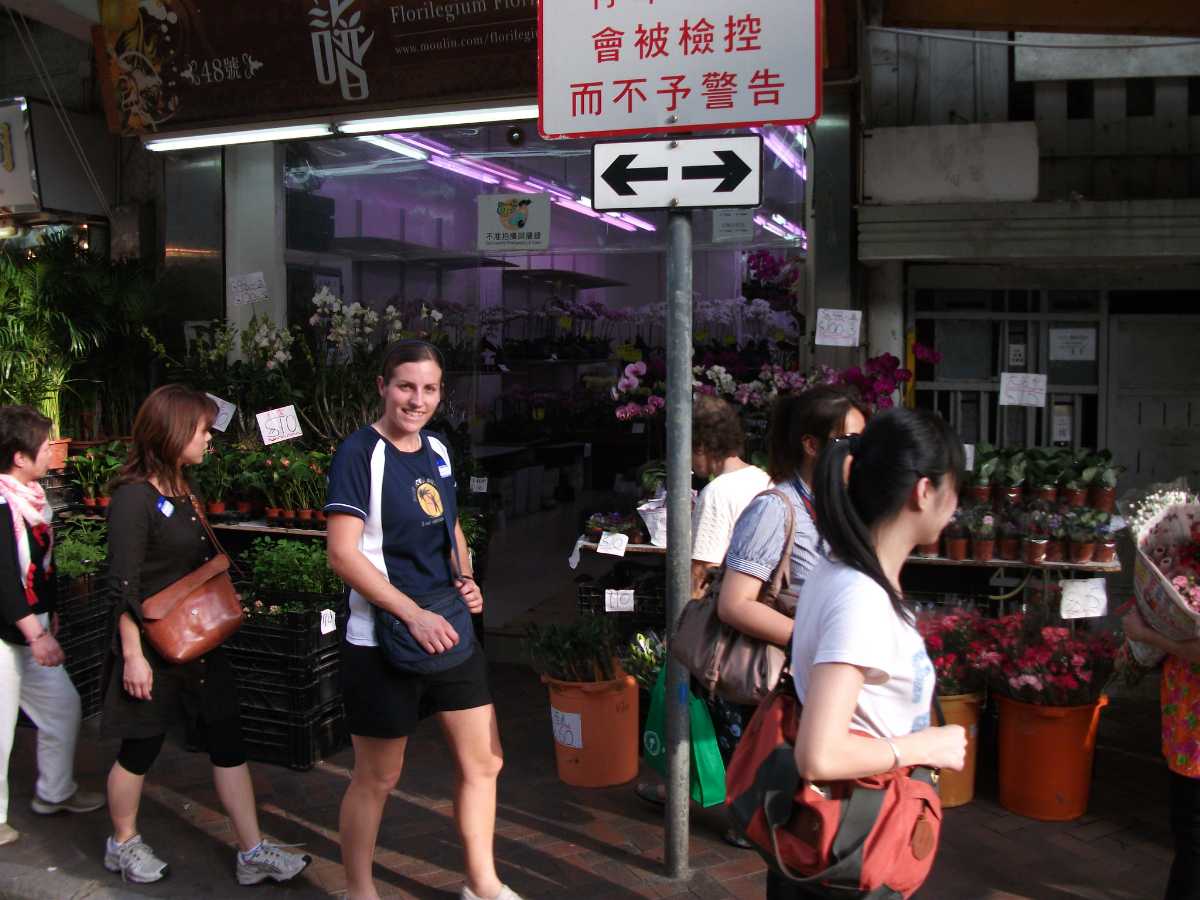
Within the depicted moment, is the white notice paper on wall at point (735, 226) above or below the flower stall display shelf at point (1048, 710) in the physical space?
above

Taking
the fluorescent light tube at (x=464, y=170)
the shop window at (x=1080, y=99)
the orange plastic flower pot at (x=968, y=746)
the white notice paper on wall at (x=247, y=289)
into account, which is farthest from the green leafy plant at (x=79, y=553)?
the shop window at (x=1080, y=99)

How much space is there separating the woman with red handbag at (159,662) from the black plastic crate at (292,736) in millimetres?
1046

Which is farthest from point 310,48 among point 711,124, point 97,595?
point 711,124

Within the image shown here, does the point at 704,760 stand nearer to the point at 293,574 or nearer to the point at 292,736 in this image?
the point at 292,736

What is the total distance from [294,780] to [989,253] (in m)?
4.36

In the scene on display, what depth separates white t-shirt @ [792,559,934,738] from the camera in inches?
84.7

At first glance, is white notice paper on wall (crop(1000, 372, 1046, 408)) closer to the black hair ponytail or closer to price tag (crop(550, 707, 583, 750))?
price tag (crop(550, 707, 583, 750))

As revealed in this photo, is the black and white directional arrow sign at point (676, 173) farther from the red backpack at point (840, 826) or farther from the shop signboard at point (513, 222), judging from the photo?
the shop signboard at point (513, 222)

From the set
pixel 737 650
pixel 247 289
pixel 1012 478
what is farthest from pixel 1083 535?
pixel 247 289

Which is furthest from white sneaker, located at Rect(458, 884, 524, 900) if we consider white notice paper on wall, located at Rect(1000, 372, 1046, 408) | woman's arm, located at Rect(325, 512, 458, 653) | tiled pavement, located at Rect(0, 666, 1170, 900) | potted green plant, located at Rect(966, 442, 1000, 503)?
white notice paper on wall, located at Rect(1000, 372, 1046, 408)

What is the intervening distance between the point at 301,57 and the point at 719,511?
4300 mm

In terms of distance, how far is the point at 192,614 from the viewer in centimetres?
399

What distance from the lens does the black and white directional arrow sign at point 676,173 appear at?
375 centimetres

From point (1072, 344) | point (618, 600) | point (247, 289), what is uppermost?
point (247, 289)
